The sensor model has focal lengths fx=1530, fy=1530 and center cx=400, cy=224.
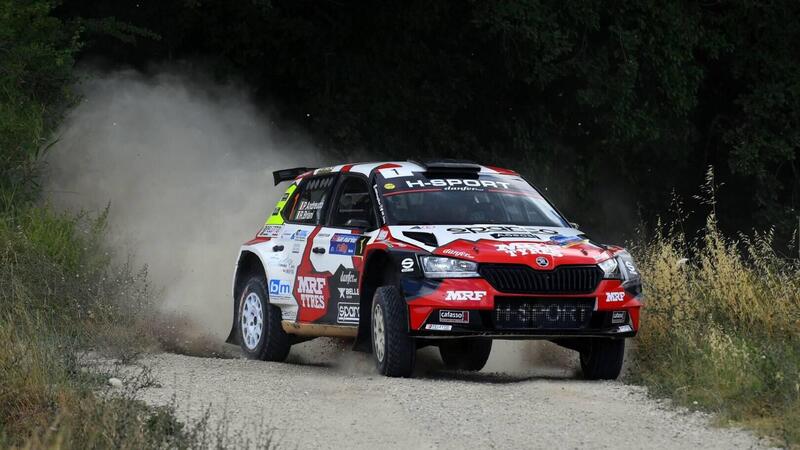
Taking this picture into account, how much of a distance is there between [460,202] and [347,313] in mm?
1317

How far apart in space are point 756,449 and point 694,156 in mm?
21440

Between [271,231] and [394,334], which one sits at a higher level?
[271,231]

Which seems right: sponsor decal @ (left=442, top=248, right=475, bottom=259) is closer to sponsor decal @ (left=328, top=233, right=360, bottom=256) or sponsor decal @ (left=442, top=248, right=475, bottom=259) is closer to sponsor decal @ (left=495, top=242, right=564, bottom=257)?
sponsor decal @ (left=495, top=242, right=564, bottom=257)

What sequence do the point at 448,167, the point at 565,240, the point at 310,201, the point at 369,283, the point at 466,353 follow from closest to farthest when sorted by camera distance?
1. the point at 565,240
2. the point at 369,283
3. the point at 448,167
4. the point at 466,353
5. the point at 310,201

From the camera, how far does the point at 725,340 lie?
1134 centimetres

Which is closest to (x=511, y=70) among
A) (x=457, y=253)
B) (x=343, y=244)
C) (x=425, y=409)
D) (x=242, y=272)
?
(x=242, y=272)

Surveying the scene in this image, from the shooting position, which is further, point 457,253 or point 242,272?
point 242,272

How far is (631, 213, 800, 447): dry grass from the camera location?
9.77 metres

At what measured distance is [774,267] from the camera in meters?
13.3

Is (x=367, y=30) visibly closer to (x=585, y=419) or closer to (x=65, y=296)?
(x=65, y=296)

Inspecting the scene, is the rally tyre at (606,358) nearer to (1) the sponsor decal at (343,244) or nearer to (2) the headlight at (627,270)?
(2) the headlight at (627,270)

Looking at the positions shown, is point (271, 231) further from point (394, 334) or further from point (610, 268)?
point (610, 268)

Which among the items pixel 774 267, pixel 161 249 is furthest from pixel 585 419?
pixel 161 249

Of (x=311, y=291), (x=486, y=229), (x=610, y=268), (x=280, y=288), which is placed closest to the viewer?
(x=610, y=268)
